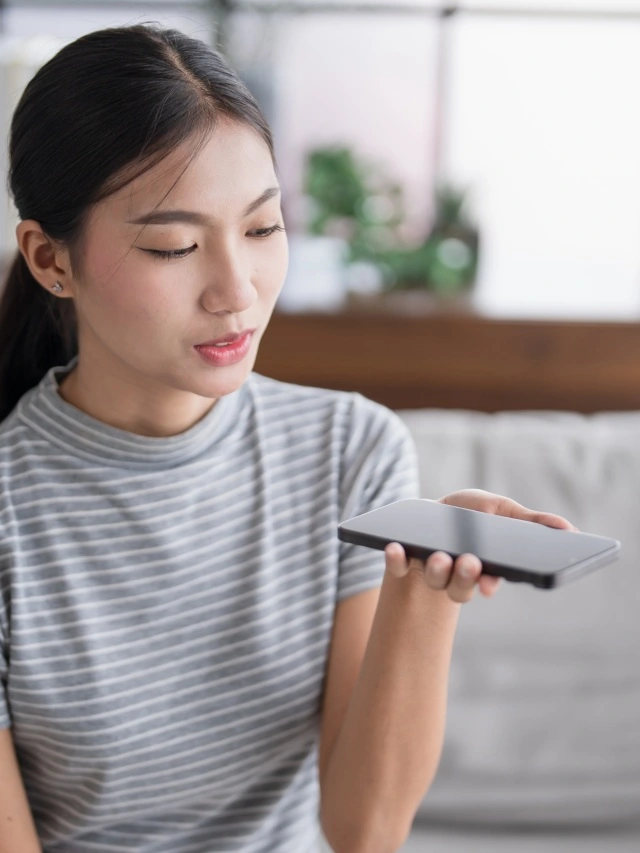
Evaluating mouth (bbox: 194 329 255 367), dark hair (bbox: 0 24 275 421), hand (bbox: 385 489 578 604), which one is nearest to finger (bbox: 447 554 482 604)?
hand (bbox: 385 489 578 604)

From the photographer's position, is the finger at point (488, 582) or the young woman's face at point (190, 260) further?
the young woman's face at point (190, 260)

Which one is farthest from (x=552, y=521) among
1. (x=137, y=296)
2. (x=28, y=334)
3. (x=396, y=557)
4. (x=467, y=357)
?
(x=467, y=357)

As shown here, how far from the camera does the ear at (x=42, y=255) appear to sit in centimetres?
92

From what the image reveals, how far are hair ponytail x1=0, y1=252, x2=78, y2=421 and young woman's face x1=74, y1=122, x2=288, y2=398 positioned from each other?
0.18 m

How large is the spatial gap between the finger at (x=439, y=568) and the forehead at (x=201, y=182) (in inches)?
12.8

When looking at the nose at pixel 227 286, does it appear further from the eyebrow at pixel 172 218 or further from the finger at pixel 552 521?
the finger at pixel 552 521

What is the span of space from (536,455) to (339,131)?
4.17 ft

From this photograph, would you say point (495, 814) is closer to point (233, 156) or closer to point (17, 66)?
point (233, 156)

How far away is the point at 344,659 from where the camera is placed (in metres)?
1.00

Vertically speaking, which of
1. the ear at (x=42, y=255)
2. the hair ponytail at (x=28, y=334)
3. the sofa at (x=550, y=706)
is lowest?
the sofa at (x=550, y=706)

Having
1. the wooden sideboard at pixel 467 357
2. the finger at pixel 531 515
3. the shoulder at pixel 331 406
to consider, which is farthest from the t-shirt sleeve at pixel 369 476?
the wooden sideboard at pixel 467 357

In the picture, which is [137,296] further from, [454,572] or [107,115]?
[454,572]

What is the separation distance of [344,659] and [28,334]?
1.48 feet

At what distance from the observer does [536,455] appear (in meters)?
1.38
